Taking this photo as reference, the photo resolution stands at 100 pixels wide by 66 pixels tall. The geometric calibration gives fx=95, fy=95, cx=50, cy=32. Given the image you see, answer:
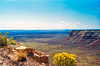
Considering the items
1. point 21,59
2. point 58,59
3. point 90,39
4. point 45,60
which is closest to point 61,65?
point 58,59

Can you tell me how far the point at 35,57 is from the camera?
932 centimetres

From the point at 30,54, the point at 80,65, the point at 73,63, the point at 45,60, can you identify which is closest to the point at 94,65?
the point at 80,65

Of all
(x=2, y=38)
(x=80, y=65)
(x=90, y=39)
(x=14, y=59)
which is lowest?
(x=80, y=65)

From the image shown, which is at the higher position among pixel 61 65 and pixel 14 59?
pixel 14 59

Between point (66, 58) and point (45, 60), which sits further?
point (66, 58)

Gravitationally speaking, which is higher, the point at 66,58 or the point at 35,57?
the point at 35,57

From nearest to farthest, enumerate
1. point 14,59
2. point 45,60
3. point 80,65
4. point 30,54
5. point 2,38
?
point 14,59
point 2,38
point 30,54
point 45,60
point 80,65

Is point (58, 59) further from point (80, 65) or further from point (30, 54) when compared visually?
point (80, 65)

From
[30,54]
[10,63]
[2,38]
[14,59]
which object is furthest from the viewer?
[30,54]

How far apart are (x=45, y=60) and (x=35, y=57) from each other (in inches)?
61.6

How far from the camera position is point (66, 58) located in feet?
48.2

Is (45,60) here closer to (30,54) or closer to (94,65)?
(30,54)

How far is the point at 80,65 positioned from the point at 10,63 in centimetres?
2711

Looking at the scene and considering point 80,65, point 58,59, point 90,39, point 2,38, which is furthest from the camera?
point 90,39
